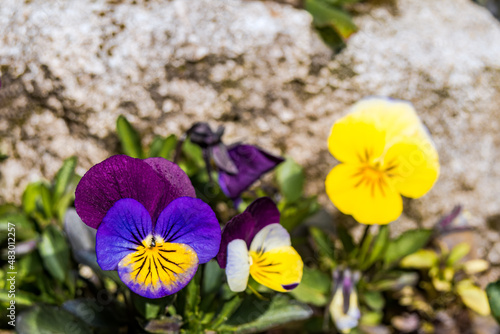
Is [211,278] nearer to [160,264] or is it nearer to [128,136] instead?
[160,264]

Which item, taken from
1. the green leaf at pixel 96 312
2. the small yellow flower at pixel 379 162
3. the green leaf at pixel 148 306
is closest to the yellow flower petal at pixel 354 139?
the small yellow flower at pixel 379 162

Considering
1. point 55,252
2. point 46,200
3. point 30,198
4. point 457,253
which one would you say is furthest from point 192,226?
point 457,253

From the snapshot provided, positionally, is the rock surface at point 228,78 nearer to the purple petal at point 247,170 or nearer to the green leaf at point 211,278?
the purple petal at point 247,170

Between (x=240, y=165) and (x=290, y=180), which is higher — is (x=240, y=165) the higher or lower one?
the higher one

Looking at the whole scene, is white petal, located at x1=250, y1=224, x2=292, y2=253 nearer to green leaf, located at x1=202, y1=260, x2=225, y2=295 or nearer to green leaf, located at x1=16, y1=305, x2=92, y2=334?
green leaf, located at x1=202, y1=260, x2=225, y2=295

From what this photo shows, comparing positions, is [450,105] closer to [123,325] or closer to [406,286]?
[406,286]

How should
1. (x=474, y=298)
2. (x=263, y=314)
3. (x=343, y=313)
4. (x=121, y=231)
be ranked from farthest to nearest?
1. (x=474, y=298)
2. (x=343, y=313)
3. (x=263, y=314)
4. (x=121, y=231)

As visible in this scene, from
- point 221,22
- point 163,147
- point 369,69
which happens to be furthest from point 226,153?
point 369,69
